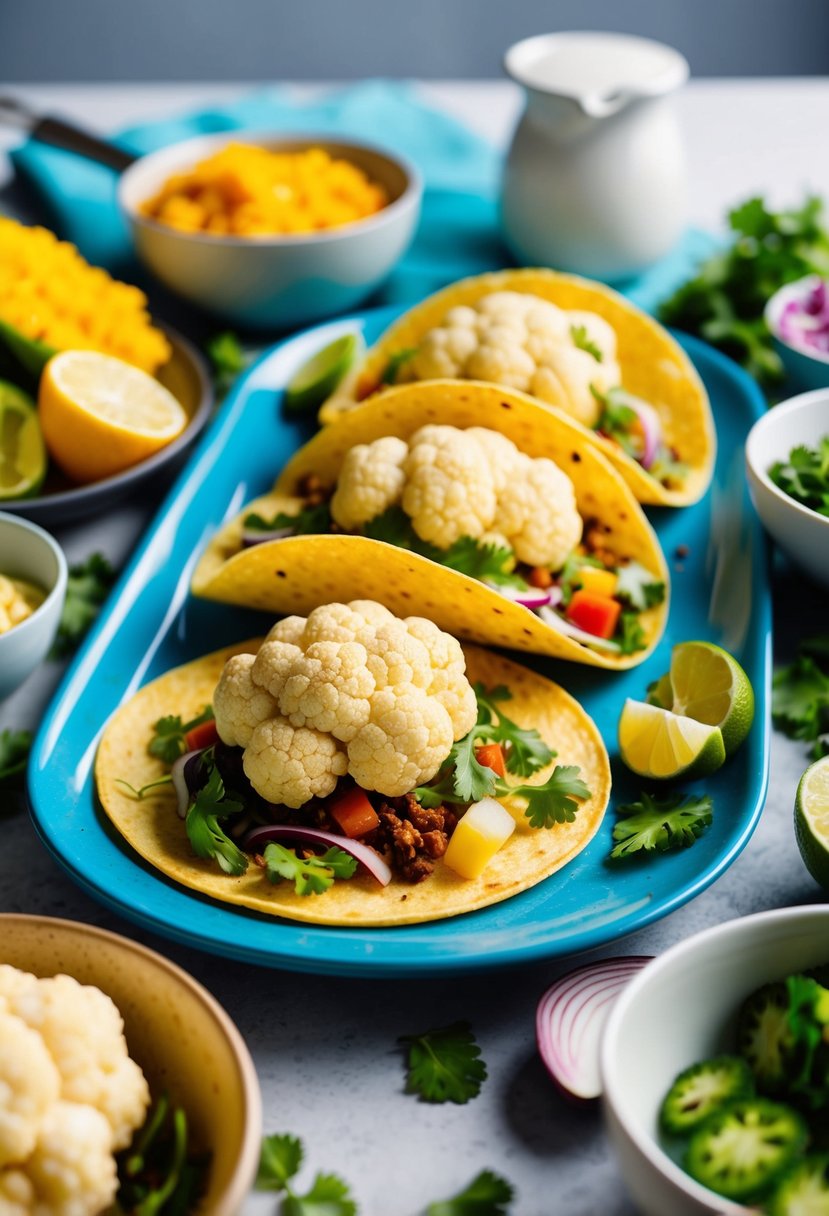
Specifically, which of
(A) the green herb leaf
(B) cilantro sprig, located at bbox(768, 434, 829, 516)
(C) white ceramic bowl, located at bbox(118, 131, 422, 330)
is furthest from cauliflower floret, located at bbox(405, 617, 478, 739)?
(C) white ceramic bowl, located at bbox(118, 131, 422, 330)

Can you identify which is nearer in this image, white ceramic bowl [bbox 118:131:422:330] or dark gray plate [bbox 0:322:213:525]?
dark gray plate [bbox 0:322:213:525]

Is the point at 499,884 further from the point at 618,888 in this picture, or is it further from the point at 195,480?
the point at 195,480

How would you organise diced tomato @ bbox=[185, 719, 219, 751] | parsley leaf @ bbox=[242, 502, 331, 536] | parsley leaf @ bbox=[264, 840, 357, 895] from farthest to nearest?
parsley leaf @ bbox=[242, 502, 331, 536] → diced tomato @ bbox=[185, 719, 219, 751] → parsley leaf @ bbox=[264, 840, 357, 895]

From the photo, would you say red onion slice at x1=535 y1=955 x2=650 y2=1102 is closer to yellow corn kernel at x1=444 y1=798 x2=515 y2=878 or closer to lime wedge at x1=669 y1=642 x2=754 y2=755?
yellow corn kernel at x1=444 y1=798 x2=515 y2=878

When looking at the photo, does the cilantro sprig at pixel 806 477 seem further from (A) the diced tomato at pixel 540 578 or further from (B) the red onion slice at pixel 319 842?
(B) the red onion slice at pixel 319 842

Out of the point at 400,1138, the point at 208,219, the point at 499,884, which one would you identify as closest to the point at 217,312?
the point at 208,219

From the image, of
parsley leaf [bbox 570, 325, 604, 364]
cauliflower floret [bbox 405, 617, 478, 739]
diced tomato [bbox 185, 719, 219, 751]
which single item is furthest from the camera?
parsley leaf [bbox 570, 325, 604, 364]

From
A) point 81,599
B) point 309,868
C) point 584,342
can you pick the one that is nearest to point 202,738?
point 309,868

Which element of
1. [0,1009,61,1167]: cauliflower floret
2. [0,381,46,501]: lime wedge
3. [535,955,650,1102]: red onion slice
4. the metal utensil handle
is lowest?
[535,955,650,1102]: red onion slice
